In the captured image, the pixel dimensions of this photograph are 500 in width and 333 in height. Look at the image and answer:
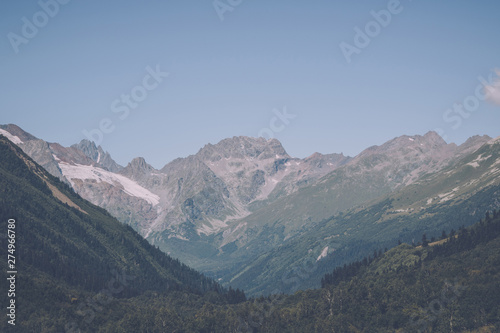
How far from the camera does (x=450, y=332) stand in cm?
A: 19938

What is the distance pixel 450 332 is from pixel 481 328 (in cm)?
1117

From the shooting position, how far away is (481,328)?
197 metres
